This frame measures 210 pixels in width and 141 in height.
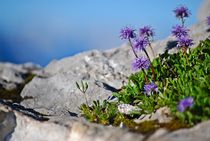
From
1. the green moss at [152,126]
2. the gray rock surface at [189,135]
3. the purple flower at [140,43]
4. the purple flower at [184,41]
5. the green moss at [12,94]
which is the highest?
the green moss at [12,94]

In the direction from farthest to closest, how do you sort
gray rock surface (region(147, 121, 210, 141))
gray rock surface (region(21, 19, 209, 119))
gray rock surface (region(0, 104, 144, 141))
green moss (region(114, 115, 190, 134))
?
1. gray rock surface (region(21, 19, 209, 119))
2. green moss (region(114, 115, 190, 134))
3. gray rock surface (region(0, 104, 144, 141))
4. gray rock surface (region(147, 121, 210, 141))

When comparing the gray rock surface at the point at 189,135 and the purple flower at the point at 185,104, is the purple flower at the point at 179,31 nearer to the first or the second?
the purple flower at the point at 185,104

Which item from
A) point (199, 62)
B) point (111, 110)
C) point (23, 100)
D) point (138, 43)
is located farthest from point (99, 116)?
point (23, 100)

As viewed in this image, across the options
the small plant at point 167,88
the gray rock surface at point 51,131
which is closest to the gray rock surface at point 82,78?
the small plant at point 167,88

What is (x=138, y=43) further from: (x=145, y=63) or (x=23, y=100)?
(x=23, y=100)

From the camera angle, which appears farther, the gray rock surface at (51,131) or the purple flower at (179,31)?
the purple flower at (179,31)

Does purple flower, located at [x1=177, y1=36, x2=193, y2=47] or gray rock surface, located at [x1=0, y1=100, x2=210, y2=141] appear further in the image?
purple flower, located at [x1=177, y1=36, x2=193, y2=47]

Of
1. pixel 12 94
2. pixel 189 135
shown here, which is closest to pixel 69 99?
pixel 12 94

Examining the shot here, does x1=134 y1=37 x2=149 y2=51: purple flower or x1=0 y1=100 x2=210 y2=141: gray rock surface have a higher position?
x1=134 y1=37 x2=149 y2=51: purple flower

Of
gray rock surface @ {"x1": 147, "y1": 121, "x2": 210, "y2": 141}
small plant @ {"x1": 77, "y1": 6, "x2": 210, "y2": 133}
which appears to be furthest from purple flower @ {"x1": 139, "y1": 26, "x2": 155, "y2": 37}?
gray rock surface @ {"x1": 147, "y1": 121, "x2": 210, "y2": 141}

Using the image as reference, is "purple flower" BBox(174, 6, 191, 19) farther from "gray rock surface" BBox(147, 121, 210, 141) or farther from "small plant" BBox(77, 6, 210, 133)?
"gray rock surface" BBox(147, 121, 210, 141)
